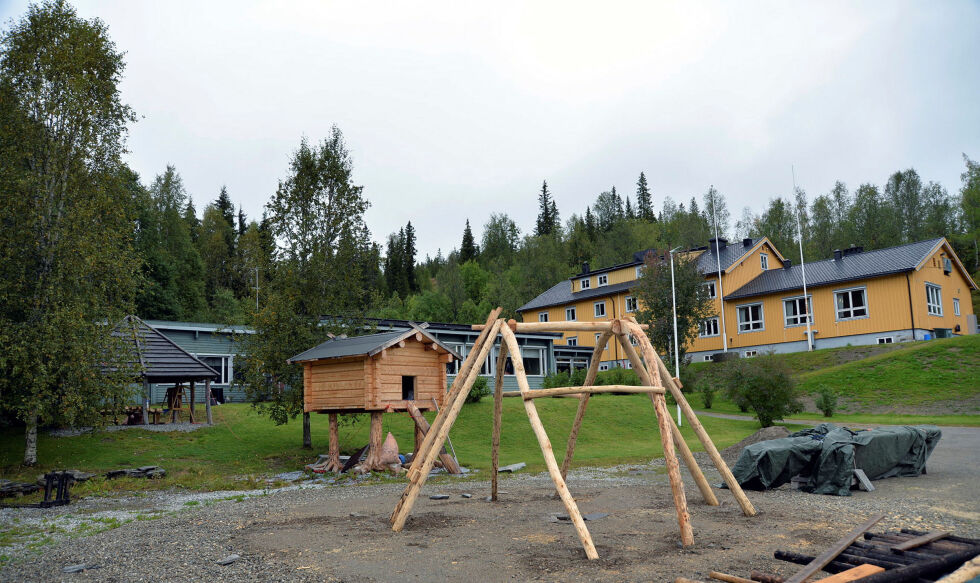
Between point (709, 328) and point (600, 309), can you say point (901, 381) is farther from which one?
point (600, 309)

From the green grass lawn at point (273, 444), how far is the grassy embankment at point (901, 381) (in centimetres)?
586

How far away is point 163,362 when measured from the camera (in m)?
24.6

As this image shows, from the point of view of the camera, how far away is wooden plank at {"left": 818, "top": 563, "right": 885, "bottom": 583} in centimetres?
570

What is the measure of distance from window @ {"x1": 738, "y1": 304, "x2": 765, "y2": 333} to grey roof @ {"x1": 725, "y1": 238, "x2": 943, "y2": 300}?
1.15 meters

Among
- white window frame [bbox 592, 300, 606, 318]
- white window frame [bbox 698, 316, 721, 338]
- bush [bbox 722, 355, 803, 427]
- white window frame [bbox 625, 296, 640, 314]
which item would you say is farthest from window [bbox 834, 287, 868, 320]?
bush [bbox 722, 355, 803, 427]

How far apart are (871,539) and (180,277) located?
5912 cm

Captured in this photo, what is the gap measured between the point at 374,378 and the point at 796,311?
111ft

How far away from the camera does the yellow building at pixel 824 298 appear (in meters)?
37.1

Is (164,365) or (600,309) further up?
(600,309)

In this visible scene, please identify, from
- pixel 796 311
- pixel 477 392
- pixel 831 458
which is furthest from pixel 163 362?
pixel 796 311

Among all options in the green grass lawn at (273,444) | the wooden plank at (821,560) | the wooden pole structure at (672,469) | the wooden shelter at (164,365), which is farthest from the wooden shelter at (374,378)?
the wooden plank at (821,560)

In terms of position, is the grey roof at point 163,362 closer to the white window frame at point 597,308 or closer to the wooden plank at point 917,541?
the wooden plank at point 917,541

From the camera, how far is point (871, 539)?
24.4 feet

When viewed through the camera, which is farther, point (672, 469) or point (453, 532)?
point (453, 532)
